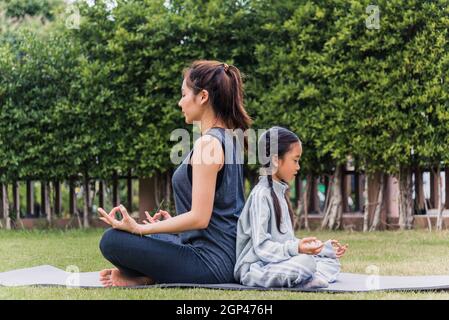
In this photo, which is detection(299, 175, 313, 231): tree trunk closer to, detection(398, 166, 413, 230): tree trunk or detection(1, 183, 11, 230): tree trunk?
detection(398, 166, 413, 230): tree trunk

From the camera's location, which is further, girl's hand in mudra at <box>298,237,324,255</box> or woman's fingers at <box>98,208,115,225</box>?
girl's hand in mudra at <box>298,237,324,255</box>

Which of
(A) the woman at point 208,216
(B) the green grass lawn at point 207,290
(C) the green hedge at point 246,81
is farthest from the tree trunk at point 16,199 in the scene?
(A) the woman at point 208,216

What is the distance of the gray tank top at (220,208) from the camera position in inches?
203

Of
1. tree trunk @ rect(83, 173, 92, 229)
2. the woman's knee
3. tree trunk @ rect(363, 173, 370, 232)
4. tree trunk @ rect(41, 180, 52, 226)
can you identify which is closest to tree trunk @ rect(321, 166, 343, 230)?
tree trunk @ rect(363, 173, 370, 232)

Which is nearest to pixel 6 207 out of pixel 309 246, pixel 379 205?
pixel 379 205

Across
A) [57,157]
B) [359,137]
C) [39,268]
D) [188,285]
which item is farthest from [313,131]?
[188,285]

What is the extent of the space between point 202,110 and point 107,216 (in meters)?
0.99

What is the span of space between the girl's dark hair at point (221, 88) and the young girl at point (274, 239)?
0.34 metres

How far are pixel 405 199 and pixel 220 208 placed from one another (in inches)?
294

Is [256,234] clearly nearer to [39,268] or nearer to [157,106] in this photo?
[39,268]

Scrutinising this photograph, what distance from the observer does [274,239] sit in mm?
5359

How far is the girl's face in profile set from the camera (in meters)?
5.46

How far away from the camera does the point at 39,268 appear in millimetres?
6547

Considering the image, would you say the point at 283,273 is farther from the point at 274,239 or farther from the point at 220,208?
the point at 220,208
